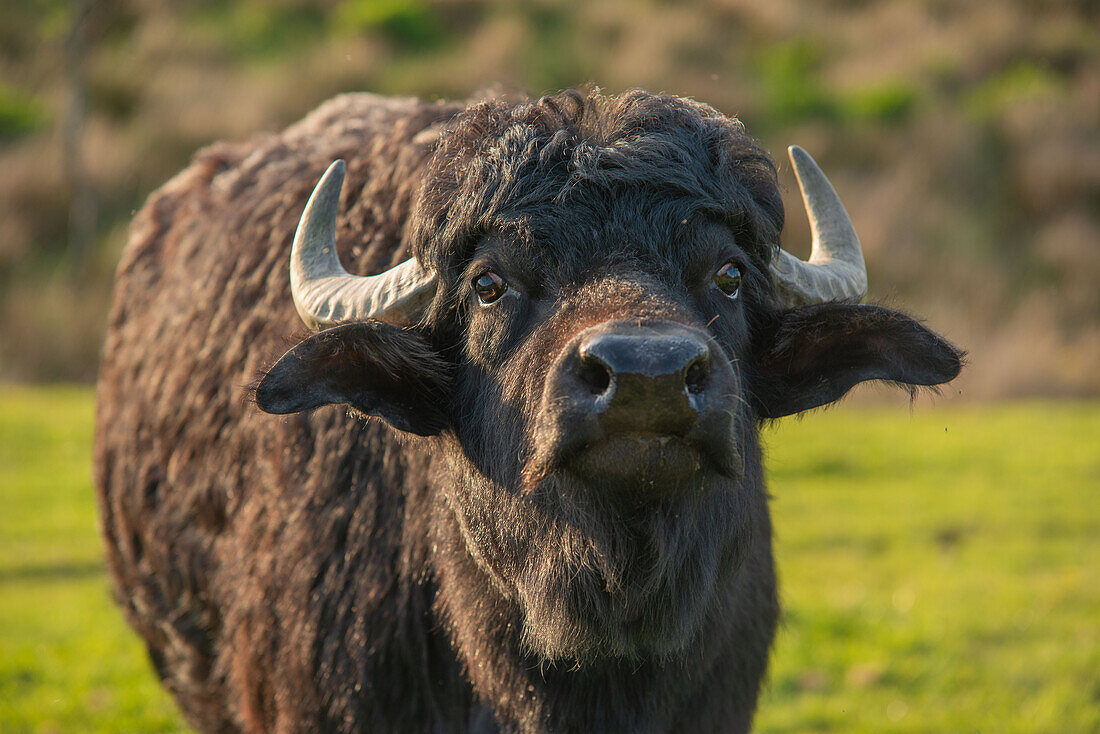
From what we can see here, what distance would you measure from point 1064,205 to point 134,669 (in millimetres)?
19373

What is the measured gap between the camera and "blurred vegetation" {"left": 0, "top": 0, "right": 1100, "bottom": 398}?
61.3 feet

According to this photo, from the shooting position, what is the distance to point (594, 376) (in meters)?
2.79

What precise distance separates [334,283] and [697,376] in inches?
61.1

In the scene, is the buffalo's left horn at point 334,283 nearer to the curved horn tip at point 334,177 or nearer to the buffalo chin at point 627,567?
the curved horn tip at point 334,177

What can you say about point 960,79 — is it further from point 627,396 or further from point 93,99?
point 627,396

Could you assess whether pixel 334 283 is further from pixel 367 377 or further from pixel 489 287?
pixel 489 287

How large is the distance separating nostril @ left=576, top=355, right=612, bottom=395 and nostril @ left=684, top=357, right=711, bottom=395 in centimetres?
21

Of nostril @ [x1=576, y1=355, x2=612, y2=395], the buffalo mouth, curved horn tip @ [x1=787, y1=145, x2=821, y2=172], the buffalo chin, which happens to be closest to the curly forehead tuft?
curved horn tip @ [x1=787, y1=145, x2=821, y2=172]

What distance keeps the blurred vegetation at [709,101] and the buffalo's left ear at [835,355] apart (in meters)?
14.1

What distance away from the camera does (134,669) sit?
7.46 m

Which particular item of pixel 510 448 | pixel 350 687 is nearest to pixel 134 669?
pixel 350 687

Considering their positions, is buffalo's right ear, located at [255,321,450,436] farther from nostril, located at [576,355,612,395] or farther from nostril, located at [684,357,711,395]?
nostril, located at [684,357,711,395]

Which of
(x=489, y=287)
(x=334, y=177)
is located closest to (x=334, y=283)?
(x=334, y=177)

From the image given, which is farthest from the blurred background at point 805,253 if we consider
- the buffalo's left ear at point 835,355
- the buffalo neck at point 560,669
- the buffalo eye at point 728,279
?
the buffalo neck at point 560,669
